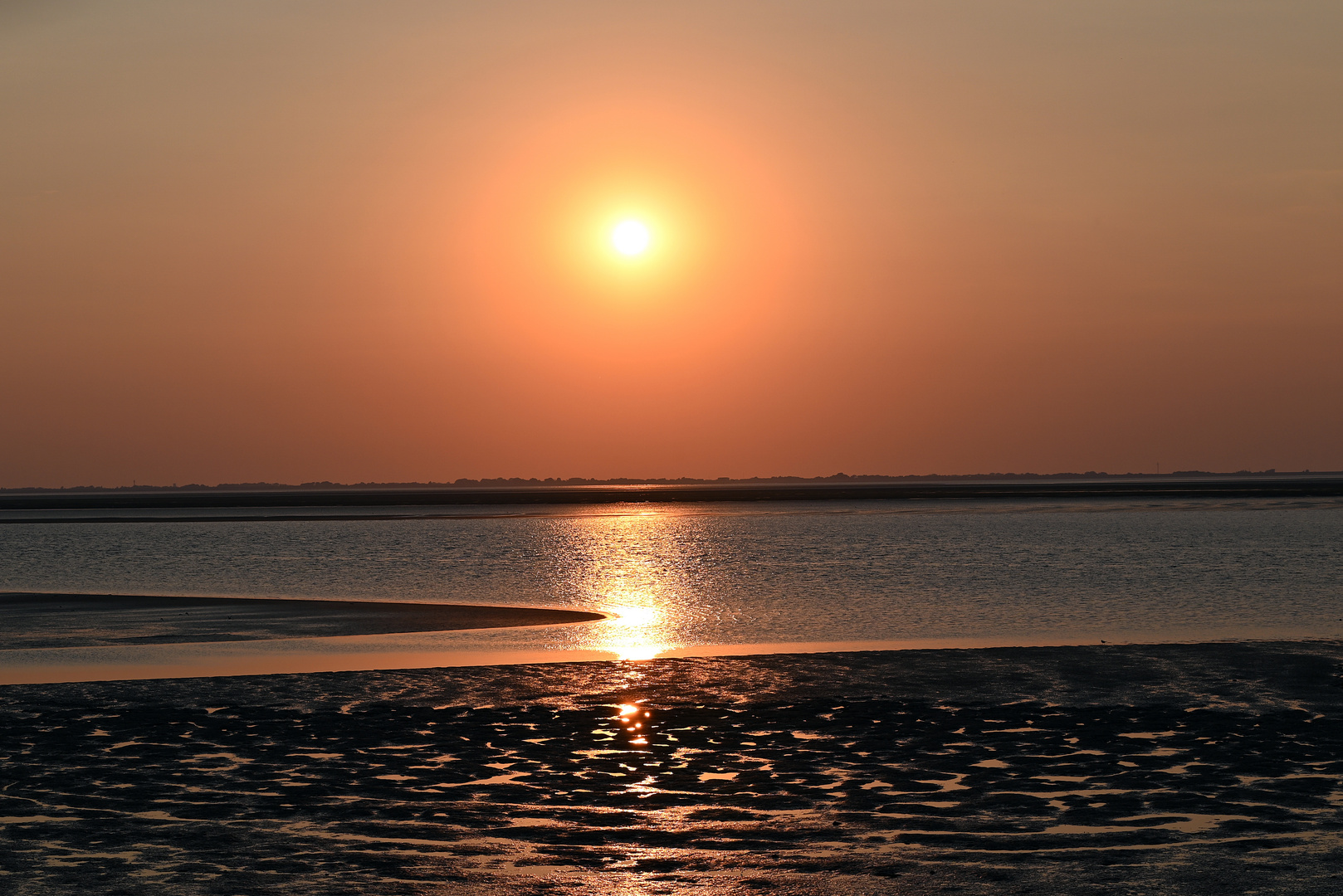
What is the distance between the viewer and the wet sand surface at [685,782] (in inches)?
435

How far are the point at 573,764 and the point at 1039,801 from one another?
534cm

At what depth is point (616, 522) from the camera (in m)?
130

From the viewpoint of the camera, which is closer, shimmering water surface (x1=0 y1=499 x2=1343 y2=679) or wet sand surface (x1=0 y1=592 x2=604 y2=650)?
shimmering water surface (x1=0 y1=499 x2=1343 y2=679)

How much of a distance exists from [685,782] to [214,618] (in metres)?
24.6

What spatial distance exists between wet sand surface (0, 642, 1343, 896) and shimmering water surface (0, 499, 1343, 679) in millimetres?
6369

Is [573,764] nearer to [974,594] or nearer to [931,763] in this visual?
[931,763]

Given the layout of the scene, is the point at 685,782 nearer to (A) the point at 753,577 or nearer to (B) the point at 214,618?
(B) the point at 214,618

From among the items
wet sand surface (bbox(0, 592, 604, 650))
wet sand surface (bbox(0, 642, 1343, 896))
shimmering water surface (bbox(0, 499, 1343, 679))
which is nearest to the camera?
wet sand surface (bbox(0, 642, 1343, 896))

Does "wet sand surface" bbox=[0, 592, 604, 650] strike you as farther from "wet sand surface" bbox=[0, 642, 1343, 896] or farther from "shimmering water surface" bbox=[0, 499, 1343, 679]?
"wet sand surface" bbox=[0, 642, 1343, 896]

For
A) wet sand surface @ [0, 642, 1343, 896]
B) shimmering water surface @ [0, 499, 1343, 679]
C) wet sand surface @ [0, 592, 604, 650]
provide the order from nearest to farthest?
wet sand surface @ [0, 642, 1343, 896]
shimmering water surface @ [0, 499, 1343, 679]
wet sand surface @ [0, 592, 604, 650]

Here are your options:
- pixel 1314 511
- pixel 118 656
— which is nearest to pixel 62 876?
pixel 118 656

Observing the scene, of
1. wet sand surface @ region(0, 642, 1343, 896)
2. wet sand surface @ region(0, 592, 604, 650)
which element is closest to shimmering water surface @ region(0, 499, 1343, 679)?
wet sand surface @ region(0, 592, 604, 650)

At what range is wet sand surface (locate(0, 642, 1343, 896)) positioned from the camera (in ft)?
36.2

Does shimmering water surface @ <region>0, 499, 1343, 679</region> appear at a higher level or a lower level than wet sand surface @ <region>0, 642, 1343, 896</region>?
higher
